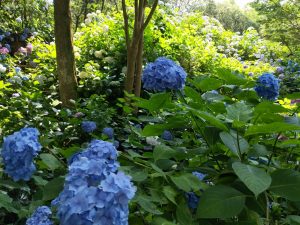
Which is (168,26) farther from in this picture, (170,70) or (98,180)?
(98,180)

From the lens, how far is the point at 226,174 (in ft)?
3.84

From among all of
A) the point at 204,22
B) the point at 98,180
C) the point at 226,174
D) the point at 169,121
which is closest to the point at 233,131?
the point at 226,174

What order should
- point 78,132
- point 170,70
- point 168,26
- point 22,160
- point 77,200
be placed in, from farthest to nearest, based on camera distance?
point 168,26
point 78,132
point 170,70
point 22,160
point 77,200

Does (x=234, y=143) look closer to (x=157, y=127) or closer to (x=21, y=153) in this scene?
(x=157, y=127)

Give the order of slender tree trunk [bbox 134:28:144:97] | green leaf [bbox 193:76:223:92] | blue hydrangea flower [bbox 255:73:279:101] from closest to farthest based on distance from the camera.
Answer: green leaf [bbox 193:76:223:92]
blue hydrangea flower [bbox 255:73:279:101]
slender tree trunk [bbox 134:28:144:97]

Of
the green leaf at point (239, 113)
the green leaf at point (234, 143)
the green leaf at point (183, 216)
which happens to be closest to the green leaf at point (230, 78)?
the green leaf at point (239, 113)

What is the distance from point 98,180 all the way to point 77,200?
69 millimetres

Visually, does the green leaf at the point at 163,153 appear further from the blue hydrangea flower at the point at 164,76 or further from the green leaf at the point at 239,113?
the blue hydrangea flower at the point at 164,76

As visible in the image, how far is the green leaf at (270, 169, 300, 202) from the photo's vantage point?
99 cm

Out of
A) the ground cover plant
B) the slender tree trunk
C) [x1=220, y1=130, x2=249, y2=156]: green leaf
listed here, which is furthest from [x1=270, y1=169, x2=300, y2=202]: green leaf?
the slender tree trunk

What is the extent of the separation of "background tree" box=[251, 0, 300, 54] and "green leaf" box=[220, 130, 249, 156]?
975 cm

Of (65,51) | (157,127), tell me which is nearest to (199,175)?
(157,127)

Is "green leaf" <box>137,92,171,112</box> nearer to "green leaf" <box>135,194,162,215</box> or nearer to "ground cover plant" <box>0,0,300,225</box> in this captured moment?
"ground cover plant" <box>0,0,300,225</box>

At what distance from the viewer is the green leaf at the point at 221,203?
0.96 metres
